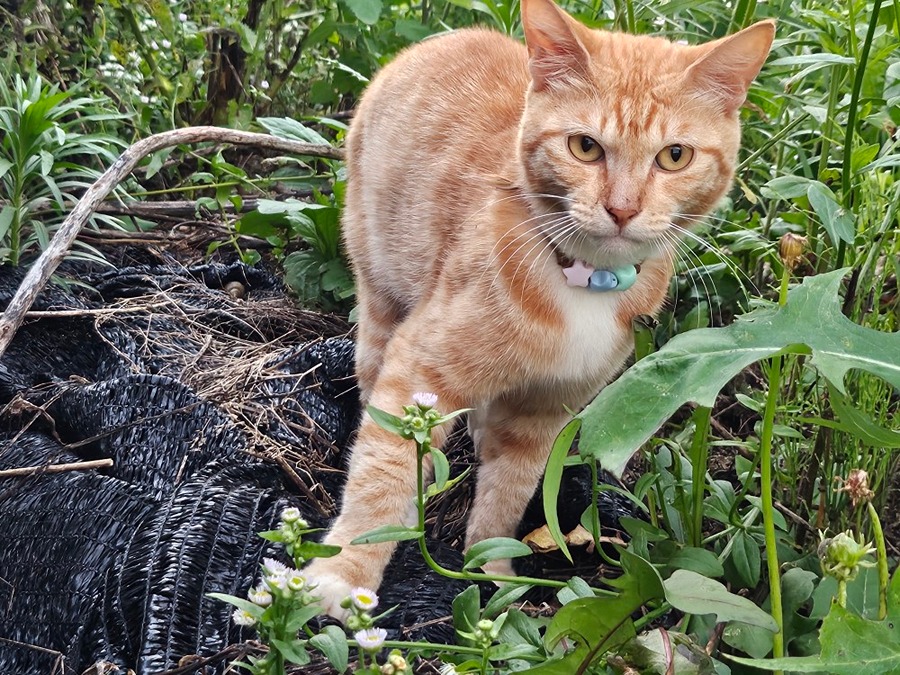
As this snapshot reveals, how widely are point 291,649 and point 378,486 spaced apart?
2.61ft

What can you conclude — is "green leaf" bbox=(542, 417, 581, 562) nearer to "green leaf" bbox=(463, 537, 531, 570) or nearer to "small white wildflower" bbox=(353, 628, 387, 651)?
"green leaf" bbox=(463, 537, 531, 570)

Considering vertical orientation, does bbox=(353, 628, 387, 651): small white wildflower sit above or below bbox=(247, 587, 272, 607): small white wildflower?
below

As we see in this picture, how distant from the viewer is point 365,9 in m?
3.27

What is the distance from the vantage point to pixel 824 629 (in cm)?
105

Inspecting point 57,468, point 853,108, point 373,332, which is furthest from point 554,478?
point 373,332

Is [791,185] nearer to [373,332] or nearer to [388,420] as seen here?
[388,420]

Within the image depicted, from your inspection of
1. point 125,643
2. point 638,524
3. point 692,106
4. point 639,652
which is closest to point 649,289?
point 692,106

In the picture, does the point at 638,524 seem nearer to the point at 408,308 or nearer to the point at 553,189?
the point at 553,189

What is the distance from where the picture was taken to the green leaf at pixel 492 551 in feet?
4.19

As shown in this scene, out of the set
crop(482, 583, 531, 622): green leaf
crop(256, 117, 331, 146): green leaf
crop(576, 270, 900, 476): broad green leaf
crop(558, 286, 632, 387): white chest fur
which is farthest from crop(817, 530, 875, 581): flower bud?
crop(256, 117, 331, 146): green leaf

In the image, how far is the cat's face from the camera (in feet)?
5.65

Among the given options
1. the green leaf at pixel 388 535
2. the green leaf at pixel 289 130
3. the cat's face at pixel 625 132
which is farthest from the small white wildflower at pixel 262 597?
the green leaf at pixel 289 130

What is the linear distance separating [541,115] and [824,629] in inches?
45.9

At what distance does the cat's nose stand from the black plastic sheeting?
2.23 feet
